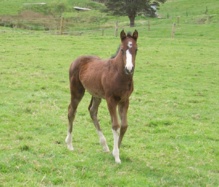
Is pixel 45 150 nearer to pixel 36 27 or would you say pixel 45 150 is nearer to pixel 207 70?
pixel 207 70

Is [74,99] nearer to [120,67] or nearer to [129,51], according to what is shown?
[120,67]

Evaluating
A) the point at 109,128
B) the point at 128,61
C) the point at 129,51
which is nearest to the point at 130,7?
the point at 109,128

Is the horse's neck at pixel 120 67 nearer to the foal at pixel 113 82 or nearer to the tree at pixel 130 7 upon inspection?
the foal at pixel 113 82

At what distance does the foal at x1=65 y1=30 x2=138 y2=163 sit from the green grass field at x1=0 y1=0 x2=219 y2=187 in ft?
2.30

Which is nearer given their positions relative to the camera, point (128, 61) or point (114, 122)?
point (128, 61)

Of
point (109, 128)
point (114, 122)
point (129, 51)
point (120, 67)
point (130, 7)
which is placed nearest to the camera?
point (129, 51)

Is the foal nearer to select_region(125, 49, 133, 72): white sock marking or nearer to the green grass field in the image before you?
select_region(125, 49, 133, 72): white sock marking

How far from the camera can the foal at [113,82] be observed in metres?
7.22

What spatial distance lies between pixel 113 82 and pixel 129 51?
76cm

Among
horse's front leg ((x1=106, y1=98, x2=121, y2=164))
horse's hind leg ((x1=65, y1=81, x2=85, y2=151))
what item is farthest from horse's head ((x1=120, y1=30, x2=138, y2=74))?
horse's hind leg ((x1=65, y1=81, x2=85, y2=151))

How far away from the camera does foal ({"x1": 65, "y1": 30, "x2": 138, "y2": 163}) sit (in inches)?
284

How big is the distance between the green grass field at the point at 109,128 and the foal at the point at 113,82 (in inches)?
27.6

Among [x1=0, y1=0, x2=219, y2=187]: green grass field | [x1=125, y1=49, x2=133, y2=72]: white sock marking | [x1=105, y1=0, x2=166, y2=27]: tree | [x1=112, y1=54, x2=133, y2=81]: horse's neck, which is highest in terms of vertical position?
[x1=105, y1=0, x2=166, y2=27]: tree

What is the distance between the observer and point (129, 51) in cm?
708
